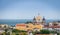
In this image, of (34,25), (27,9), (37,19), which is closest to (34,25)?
(34,25)

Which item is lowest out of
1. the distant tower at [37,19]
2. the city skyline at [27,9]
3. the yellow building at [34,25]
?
the yellow building at [34,25]

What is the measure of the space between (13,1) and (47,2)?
57 centimetres

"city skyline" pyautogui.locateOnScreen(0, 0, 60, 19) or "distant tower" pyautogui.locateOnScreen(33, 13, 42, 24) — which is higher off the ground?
"city skyline" pyautogui.locateOnScreen(0, 0, 60, 19)

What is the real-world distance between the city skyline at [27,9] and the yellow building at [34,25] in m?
0.08

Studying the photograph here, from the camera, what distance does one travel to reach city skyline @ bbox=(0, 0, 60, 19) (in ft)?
8.57

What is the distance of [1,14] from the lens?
261 centimetres

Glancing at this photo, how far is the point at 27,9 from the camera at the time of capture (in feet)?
8.61

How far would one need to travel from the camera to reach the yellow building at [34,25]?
2.58m

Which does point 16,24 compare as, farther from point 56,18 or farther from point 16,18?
point 56,18

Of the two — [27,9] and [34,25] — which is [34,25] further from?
[27,9]

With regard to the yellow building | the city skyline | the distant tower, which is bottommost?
the yellow building

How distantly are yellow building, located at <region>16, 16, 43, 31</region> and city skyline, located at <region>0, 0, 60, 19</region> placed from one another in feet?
0.27

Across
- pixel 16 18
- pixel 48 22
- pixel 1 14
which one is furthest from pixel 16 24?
pixel 48 22

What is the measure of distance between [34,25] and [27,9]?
289mm
